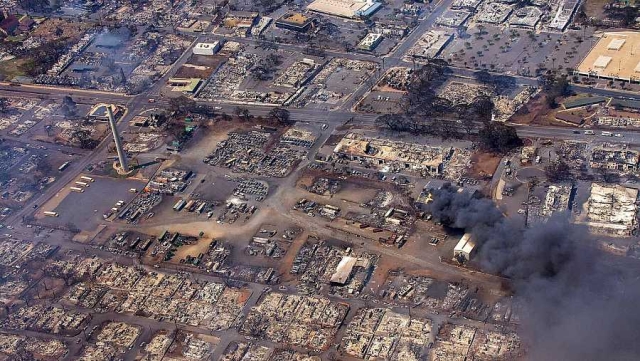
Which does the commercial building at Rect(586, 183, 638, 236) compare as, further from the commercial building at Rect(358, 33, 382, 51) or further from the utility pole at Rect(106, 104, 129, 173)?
the utility pole at Rect(106, 104, 129, 173)

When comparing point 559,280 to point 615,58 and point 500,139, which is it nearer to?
Result: point 500,139

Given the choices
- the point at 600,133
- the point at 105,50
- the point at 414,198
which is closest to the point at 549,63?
the point at 600,133

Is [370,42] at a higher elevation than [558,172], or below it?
below

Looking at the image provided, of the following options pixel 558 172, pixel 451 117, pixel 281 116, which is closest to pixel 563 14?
pixel 451 117

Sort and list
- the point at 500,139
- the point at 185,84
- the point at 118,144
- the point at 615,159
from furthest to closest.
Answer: the point at 185,84 → the point at 118,144 → the point at 500,139 → the point at 615,159

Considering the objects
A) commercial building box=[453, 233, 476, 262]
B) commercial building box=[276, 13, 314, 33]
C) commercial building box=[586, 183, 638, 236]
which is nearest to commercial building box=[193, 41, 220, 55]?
commercial building box=[276, 13, 314, 33]
